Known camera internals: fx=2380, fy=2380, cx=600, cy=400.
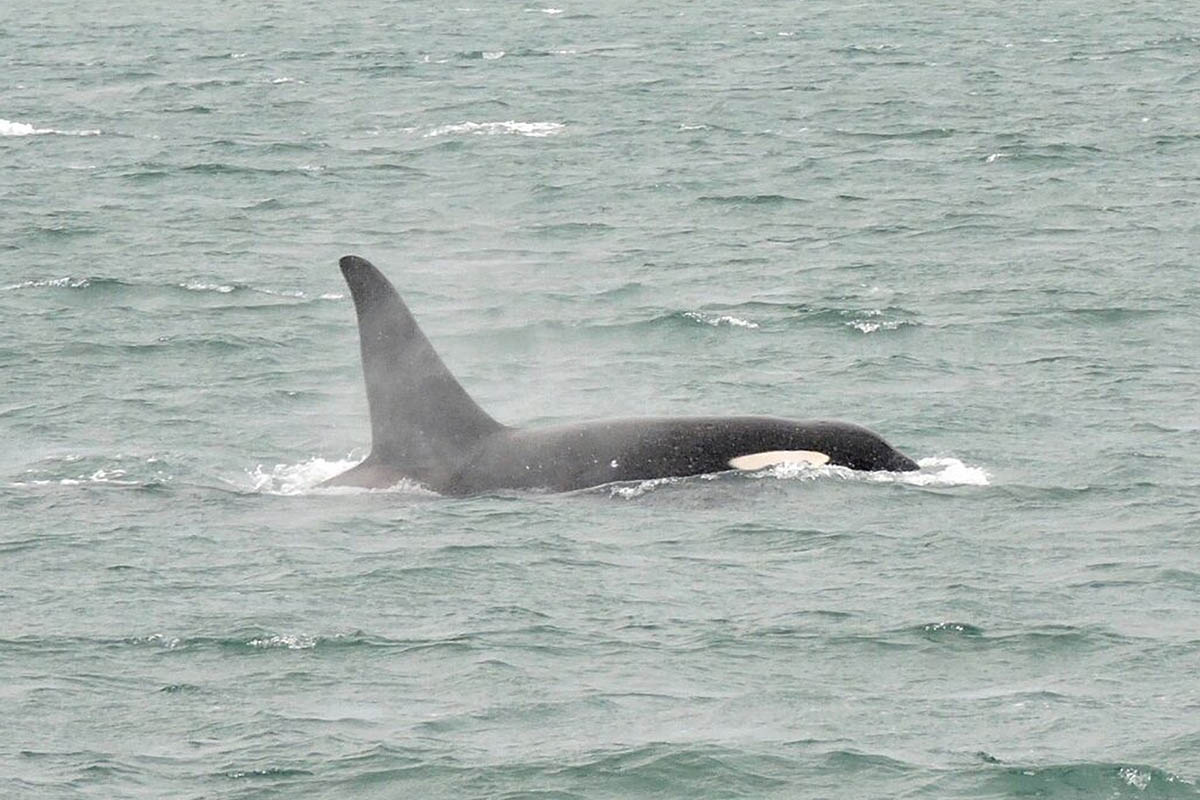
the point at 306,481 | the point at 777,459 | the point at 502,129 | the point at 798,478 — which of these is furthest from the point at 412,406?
the point at 502,129

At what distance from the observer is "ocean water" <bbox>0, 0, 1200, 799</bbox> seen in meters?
15.1

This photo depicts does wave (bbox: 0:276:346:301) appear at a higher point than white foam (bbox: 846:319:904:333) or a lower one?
higher

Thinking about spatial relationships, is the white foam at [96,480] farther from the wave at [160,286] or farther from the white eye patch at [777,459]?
the wave at [160,286]

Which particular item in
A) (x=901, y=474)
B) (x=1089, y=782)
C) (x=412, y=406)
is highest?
(x=412, y=406)

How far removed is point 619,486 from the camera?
822 inches

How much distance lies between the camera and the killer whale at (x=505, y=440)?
20953mm

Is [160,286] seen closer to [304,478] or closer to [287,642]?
[304,478]

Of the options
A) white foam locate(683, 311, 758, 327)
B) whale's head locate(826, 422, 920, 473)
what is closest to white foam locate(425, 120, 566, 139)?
white foam locate(683, 311, 758, 327)

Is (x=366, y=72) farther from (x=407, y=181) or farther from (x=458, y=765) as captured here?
(x=458, y=765)

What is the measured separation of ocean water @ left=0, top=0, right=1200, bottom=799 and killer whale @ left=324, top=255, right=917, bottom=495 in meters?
0.23

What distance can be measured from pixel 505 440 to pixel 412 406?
35.2 inches

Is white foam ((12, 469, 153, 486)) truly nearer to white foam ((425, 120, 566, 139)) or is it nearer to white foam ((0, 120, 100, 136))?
white foam ((425, 120, 566, 139))

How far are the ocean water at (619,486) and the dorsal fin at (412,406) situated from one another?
1.29 ft

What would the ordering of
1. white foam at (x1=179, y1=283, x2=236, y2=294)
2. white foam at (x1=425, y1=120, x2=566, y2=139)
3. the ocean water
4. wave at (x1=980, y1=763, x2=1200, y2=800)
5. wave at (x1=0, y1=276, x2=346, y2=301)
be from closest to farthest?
wave at (x1=980, y1=763, x2=1200, y2=800) < the ocean water < wave at (x1=0, y1=276, x2=346, y2=301) < white foam at (x1=179, y1=283, x2=236, y2=294) < white foam at (x1=425, y1=120, x2=566, y2=139)
